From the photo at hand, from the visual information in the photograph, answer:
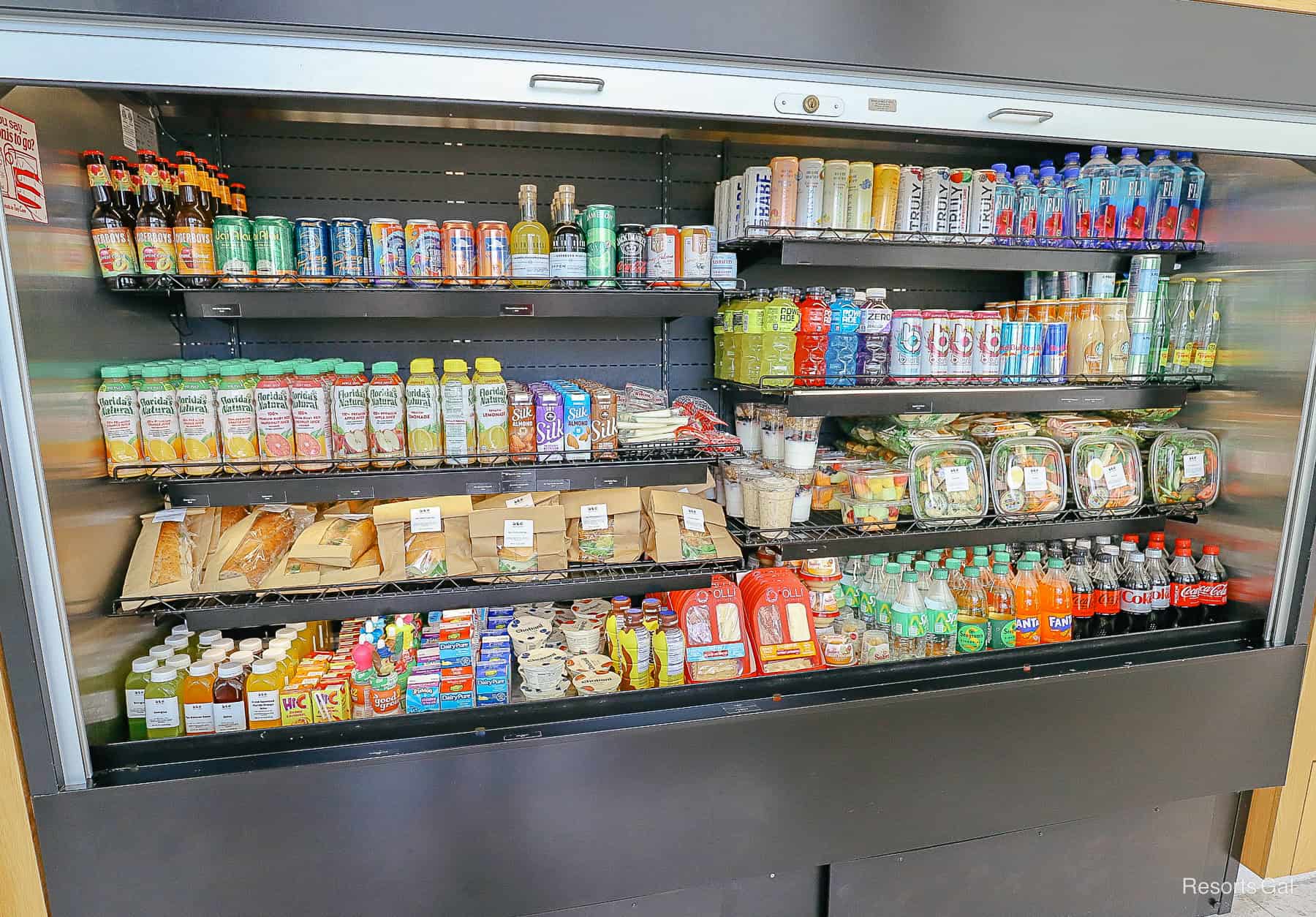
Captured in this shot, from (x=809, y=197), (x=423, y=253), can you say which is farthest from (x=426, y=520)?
(x=809, y=197)

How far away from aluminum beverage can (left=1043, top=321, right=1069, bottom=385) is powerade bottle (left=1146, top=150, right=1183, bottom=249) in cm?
39

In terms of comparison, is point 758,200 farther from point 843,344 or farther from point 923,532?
point 923,532

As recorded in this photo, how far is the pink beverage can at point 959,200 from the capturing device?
2.05m

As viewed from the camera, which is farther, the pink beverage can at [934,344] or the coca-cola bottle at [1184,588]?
the coca-cola bottle at [1184,588]

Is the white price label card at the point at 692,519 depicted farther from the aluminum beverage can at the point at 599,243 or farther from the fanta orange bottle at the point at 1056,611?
the fanta orange bottle at the point at 1056,611

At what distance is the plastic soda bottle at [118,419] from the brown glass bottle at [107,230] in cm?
21

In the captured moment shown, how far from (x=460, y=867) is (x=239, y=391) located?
1.23 meters

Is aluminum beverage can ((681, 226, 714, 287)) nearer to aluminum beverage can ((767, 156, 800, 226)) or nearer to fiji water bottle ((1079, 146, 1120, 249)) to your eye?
aluminum beverage can ((767, 156, 800, 226))

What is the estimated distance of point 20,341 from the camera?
4.18ft

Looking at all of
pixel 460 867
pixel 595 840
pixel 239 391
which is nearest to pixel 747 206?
pixel 239 391

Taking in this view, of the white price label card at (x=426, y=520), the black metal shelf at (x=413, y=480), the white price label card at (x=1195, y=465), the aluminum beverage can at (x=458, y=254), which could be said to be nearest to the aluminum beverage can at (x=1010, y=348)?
the white price label card at (x=1195, y=465)

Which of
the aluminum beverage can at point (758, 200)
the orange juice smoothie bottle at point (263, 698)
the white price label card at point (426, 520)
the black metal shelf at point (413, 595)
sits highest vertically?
the aluminum beverage can at point (758, 200)

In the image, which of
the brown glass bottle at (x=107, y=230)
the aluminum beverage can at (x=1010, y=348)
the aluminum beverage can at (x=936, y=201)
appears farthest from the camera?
the aluminum beverage can at (x=1010, y=348)

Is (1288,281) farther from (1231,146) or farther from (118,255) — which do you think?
(118,255)
